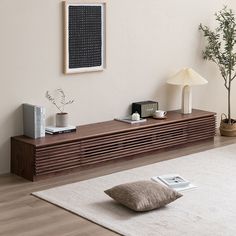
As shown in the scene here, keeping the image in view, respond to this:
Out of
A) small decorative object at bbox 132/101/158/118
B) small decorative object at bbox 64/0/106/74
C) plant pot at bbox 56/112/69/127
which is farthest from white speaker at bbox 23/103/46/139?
small decorative object at bbox 132/101/158/118

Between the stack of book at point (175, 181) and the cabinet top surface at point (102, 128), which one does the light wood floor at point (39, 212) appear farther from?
the stack of book at point (175, 181)

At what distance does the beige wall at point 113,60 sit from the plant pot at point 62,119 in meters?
0.11

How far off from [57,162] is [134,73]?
57.8 inches

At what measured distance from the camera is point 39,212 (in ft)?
13.3

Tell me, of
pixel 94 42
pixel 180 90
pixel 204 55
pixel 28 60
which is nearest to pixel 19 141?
pixel 28 60

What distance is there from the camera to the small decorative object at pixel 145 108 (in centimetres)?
581

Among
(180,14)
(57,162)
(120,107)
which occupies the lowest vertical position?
(57,162)

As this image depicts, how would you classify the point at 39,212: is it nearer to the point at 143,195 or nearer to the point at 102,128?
the point at 143,195

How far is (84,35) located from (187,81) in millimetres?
1237

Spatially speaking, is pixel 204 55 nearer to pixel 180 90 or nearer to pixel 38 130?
pixel 180 90

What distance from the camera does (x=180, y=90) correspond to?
252 inches

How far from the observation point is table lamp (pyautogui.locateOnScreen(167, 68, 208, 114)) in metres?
6.00

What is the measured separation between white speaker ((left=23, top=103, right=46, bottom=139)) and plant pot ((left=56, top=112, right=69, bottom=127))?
0.23 m

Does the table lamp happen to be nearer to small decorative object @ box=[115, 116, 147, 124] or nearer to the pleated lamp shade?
the pleated lamp shade
